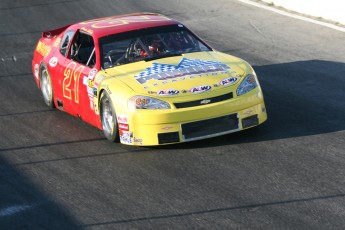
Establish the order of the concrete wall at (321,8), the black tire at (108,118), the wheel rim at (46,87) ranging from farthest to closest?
1. the concrete wall at (321,8)
2. the wheel rim at (46,87)
3. the black tire at (108,118)

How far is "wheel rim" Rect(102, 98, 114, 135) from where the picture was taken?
1030 cm

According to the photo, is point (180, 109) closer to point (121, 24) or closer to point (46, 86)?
point (121, 24)

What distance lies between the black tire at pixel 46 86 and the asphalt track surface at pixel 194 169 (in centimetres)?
14

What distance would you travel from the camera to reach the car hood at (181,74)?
983cm

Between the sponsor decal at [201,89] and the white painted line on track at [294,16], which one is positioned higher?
the sponsor decal at [201,89]

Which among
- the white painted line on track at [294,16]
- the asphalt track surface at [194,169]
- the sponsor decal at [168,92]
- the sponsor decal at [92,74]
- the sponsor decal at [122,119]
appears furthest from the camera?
the white painted line on track at [294,16]

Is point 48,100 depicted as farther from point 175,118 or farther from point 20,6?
point 20,6

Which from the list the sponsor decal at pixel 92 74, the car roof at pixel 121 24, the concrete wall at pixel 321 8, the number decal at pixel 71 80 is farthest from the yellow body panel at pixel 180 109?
the concrete wall at pixel 321 8

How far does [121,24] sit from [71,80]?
1.02 metres

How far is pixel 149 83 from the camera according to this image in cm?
1000

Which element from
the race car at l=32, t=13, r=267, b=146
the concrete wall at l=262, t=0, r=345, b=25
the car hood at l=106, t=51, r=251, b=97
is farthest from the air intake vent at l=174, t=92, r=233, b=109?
the concrete wall at l=262, t=0, r=345, b=25

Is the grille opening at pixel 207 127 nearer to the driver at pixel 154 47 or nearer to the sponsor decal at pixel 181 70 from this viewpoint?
the sponsor decal at pixel 181 70

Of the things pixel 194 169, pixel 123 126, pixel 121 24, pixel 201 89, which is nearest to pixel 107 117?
pixel 123 126

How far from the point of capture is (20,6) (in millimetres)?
22125
